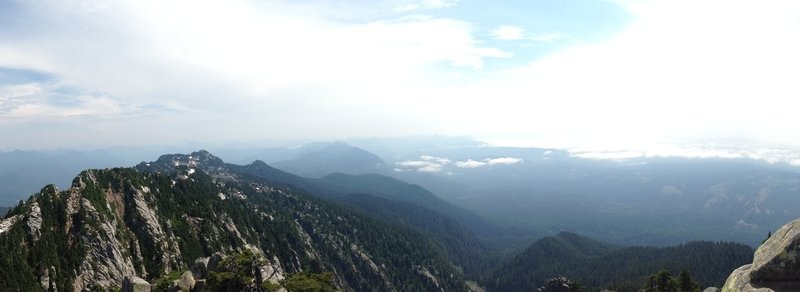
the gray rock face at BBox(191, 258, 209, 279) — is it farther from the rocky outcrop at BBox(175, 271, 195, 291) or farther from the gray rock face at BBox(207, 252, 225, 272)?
the rocky outcrop at BBox(175, 271, 195, 291)

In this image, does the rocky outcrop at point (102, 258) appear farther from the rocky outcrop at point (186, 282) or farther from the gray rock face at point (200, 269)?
the rocky outcrop at point (186, 282)

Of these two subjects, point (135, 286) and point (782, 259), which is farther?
point (135, 286)

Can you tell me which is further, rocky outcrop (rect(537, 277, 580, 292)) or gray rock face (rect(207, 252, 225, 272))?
rocky outcrop (rect(537, 277, 580, 292))

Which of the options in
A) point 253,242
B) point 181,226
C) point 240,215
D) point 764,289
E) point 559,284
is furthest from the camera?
point 240,215

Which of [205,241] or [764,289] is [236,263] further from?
[205,241]

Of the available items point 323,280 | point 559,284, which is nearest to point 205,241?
point 323,280

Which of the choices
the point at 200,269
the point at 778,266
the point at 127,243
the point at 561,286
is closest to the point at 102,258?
the point at 127,243

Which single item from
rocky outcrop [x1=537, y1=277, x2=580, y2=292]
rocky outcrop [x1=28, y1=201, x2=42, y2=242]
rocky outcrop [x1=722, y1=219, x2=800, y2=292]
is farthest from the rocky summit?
rocky outcrop [x1=537, y1=277, x2=580, y2=292]

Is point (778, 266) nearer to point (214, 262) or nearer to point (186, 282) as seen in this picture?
point (186, 282)
